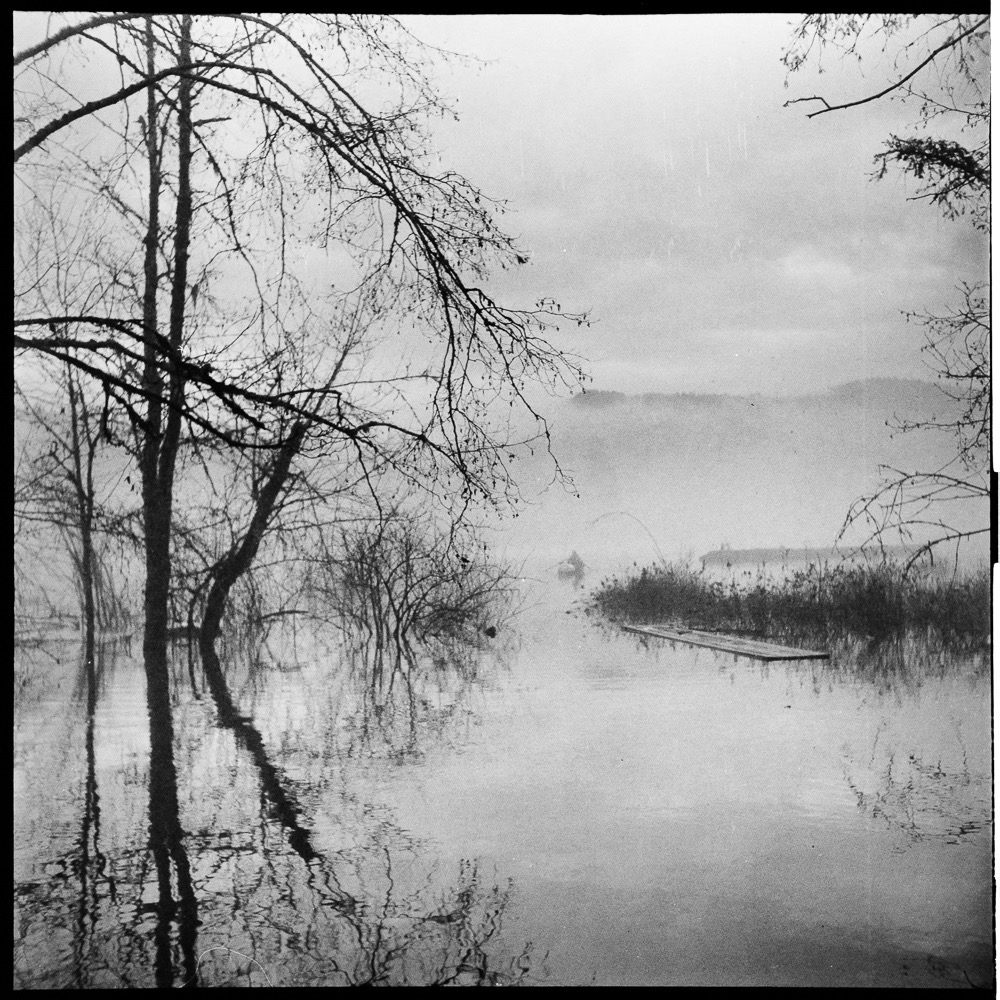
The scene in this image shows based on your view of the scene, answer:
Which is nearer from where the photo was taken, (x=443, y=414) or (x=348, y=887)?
(x=348, y=887)

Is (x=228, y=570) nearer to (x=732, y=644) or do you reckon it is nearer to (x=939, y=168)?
(x=732, y=644)

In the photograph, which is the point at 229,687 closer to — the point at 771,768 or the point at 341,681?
the point at 341,681

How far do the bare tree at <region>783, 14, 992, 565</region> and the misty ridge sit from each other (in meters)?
0.05

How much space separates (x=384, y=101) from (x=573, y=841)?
241 centimetres

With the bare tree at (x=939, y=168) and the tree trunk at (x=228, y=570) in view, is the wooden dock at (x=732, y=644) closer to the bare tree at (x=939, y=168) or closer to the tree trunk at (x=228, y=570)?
the bare tree at (x=939, y=168)

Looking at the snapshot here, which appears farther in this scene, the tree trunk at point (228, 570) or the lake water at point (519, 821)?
the tree trunk at point (228, 570)

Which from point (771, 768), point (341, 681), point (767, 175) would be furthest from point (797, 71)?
point (341, 681)

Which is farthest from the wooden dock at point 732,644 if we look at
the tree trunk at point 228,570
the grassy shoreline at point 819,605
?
the tree trunk at point 228,570

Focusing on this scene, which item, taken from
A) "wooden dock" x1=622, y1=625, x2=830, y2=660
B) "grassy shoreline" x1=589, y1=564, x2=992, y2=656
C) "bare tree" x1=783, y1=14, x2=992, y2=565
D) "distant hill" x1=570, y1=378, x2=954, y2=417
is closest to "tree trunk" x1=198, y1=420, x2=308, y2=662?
"grassy shoreline" x1=589, y1=564, x2=992, y2=656

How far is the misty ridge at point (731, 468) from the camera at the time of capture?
2945 millimetres

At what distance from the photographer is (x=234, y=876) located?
2756 millimetres

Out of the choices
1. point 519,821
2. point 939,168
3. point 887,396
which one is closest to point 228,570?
point 519,821

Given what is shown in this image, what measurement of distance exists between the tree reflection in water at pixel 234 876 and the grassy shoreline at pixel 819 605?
2.83 ft

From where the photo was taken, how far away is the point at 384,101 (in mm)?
2947
